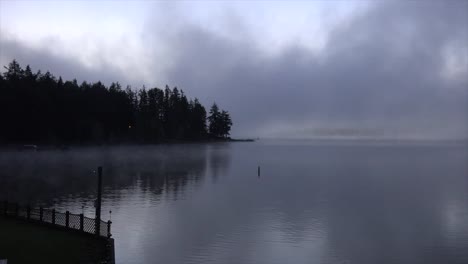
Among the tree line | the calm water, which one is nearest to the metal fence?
the calm water

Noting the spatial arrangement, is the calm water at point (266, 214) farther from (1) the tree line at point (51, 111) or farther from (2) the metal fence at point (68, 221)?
(1) the tree line at point (51, 111)

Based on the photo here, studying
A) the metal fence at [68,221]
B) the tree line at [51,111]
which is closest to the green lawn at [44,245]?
the metal fence at [68,221]

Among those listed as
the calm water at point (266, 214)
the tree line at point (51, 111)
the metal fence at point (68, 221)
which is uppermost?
the tree line at point (51, 111)

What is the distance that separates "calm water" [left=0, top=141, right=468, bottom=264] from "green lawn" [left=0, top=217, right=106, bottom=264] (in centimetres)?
448

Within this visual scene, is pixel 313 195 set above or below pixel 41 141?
below

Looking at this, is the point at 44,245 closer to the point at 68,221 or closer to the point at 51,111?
the point at 68,221

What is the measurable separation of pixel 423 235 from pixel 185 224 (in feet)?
74.5

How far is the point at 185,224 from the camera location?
47562 mm

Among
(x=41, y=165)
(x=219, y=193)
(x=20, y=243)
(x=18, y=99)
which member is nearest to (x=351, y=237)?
(x=20, y=243)

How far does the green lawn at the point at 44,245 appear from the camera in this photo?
25.0m

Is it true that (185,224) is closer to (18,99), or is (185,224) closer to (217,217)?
(217,217)

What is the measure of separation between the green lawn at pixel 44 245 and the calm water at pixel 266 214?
4481 mm

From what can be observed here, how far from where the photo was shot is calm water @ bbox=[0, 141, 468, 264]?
3634cm

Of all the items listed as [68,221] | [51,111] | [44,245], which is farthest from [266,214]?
[51,111]
